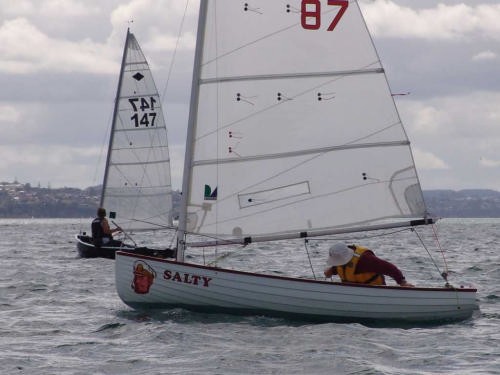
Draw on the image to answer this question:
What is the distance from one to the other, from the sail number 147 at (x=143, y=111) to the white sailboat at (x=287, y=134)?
20.3 meters

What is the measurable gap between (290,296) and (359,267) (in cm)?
123

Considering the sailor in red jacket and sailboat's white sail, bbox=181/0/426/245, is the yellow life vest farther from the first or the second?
sailboat's white sail, bbox=181/0/426/245

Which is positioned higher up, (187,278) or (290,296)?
(187,278)

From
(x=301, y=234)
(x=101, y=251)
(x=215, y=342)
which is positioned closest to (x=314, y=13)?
(x=301, y=234)

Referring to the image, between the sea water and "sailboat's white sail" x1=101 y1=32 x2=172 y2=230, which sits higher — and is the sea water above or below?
below

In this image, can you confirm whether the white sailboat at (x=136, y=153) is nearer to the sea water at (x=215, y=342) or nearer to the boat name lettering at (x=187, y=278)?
the sea water at (x=215, y=342)

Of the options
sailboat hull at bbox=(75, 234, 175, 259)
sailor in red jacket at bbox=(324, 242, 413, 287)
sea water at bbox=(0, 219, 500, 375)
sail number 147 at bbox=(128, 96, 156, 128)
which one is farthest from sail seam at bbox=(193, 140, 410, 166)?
sail number 147 at bbox=(128, 96, 156, 128)

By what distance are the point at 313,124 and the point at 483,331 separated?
4.56 metres

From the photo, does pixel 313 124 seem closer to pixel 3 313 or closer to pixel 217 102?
pixel 217 102

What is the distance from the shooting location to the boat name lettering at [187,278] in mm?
16859

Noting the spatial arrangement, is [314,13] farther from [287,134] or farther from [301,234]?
[301,234]

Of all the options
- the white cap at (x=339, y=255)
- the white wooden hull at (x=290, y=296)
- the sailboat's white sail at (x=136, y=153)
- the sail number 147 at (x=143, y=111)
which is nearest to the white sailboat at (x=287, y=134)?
the white wooden hull at (x=290, y=296)

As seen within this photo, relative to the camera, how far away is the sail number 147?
124 feet

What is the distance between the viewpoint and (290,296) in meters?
16.6
